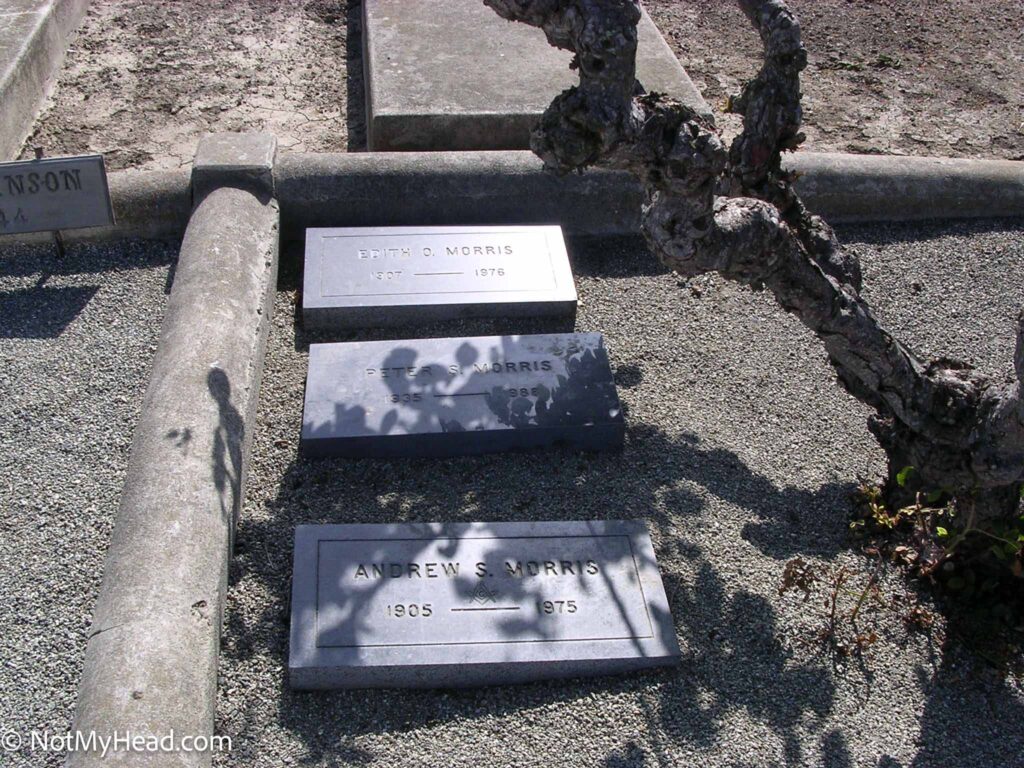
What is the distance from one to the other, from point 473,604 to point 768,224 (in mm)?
1809

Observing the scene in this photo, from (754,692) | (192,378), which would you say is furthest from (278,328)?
(754,692)

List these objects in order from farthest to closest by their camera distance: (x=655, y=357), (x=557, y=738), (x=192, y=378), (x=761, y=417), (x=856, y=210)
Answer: (x=856, y=210) < (x=655, y=357) < (x=761, y=417) < (x=192, y=378) < (x=557, y=738)

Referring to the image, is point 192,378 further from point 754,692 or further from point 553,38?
point 754,692

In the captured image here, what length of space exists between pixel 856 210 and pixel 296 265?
3531 millimetres

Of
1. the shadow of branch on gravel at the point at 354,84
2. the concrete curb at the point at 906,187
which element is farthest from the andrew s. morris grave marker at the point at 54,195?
the concrete curb at the point at 906,187

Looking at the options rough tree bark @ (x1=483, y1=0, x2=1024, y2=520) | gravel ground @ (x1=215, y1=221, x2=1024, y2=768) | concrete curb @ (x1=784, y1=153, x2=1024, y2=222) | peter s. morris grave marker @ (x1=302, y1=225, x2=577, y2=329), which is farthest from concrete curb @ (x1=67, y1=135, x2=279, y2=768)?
concrete curb @ (x1=784, y1=153, x2=1024, y2=222)

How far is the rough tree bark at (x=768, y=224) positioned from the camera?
3.35 metres

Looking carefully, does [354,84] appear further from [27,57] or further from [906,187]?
[906,187]

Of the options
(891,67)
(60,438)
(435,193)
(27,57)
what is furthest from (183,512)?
(891,67)

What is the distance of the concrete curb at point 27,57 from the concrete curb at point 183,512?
83.8 inches

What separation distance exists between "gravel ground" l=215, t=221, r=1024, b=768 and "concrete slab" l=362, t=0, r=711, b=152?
3.54 feet

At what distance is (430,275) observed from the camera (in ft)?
17.4

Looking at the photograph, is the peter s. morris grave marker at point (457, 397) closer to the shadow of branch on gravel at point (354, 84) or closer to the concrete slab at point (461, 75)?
the concrete slab at point (461, 75)

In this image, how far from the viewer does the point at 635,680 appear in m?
3.59
